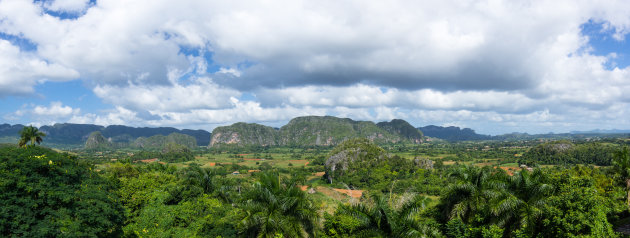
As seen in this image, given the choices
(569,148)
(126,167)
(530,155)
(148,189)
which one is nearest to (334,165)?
(126,167)

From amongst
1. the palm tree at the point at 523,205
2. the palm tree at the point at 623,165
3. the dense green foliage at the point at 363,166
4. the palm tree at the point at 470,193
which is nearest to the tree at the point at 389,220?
the palm tree at the point at 523,205

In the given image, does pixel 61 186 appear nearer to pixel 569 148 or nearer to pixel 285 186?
pixel 285 186

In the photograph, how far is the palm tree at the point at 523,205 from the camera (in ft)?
54.3

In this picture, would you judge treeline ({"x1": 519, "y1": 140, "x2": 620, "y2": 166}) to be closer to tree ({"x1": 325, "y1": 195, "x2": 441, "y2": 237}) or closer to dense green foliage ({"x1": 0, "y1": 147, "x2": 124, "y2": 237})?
tree ({"x1": 325, "y1": 195, "x2": 441, "y2": 237})

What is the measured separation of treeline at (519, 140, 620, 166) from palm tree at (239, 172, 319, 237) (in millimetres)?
138175

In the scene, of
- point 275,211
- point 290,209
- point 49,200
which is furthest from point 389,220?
point 49,200

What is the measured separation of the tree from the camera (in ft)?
48.3

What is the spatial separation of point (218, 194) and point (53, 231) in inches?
847

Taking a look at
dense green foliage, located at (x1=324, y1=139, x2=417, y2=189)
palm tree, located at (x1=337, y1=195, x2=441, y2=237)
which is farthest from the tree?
dense green foliage, located at (x1=324, y1=139, x2=417, y2=189)

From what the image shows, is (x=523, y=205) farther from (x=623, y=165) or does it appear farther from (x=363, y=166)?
(x=363, y=166)

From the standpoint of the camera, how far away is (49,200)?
15938 millimetres

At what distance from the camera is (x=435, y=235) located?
15664mm

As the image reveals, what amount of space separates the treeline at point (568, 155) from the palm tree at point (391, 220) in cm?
Result: 13580

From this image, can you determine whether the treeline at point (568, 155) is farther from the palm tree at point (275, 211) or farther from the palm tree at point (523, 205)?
the palm tree at point (275, 211)
